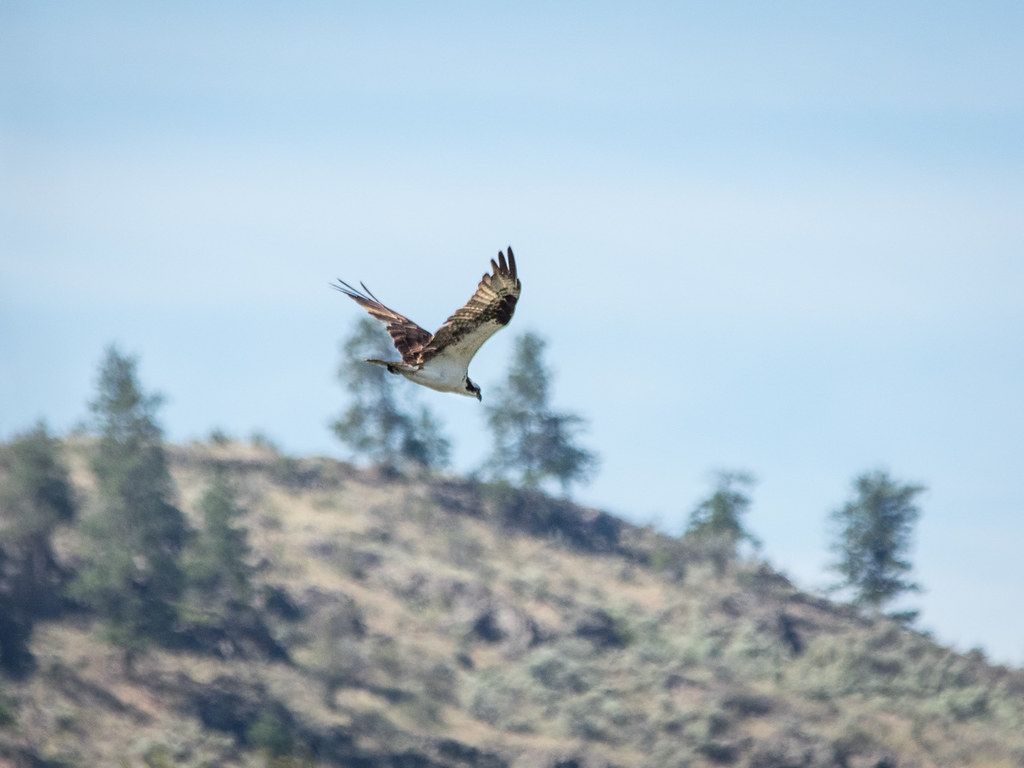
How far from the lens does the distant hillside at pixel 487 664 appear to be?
182 feet

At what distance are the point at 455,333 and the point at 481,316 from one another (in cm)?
59

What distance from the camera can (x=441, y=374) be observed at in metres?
21.0

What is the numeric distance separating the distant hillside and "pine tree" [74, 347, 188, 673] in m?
1.22

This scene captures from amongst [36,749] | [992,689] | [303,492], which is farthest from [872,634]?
[36,749]

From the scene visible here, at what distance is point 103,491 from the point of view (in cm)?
6081

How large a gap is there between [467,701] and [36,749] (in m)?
16.4

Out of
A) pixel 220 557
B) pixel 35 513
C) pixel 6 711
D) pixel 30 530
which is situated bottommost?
pixel 6 711

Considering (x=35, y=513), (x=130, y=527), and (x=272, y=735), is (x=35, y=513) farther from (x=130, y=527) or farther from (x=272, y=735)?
(x=272, y=735)

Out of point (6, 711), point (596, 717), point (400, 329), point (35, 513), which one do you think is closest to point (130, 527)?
point (35, 513)

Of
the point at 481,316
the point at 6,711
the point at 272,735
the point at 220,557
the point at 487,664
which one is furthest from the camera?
the point at 487,664

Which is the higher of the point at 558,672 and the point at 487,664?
the point at 558,672

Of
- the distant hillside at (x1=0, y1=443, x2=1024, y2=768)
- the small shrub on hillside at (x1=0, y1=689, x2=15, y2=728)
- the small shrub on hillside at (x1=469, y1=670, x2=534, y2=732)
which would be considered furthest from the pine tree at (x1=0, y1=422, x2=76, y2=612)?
the small shrub on hillside at (x1=469, y1=670, x2=534, y2=732)

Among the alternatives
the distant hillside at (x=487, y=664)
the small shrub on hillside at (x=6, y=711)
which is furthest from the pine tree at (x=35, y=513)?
the small shrub on hillside at (x=6, y=711)

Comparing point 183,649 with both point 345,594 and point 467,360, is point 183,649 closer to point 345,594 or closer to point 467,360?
point 345,594
